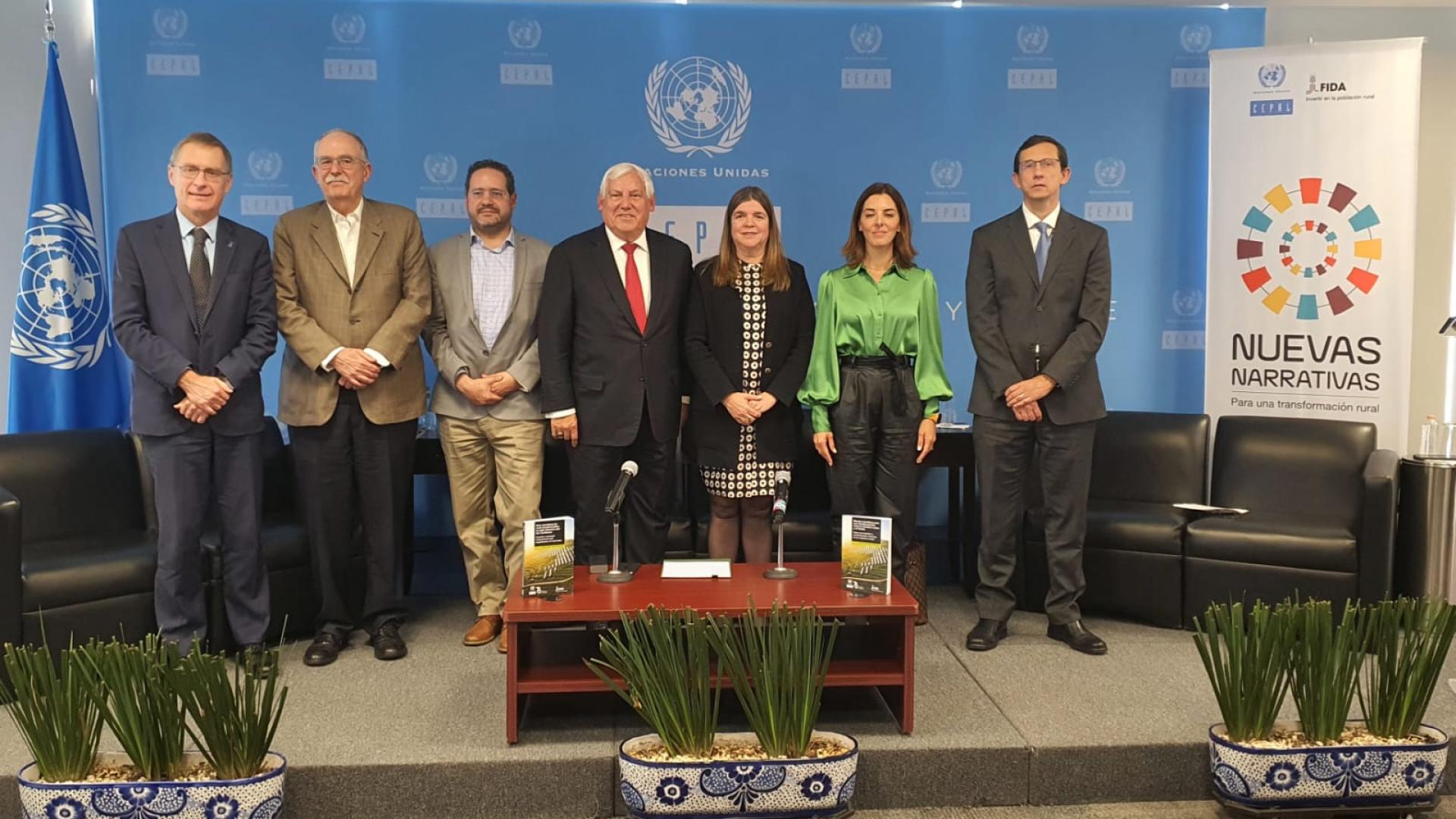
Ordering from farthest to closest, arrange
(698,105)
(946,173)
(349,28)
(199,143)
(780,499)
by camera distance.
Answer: (946,173), (698,105), (349,28), (199,143), (780,499)

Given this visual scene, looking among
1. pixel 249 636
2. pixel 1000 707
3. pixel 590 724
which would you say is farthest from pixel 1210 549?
pixel 249 636

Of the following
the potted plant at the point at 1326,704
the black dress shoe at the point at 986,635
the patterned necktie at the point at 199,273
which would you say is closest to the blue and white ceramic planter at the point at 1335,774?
the potted plant at the point at 1326,704

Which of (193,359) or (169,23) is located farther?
(169,23)

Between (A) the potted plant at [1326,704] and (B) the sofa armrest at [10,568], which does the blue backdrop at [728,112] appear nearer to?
(B) the sofa armrest at [10,568]

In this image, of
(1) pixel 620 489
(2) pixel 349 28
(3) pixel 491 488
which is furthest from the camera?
(2) pixel 349 28

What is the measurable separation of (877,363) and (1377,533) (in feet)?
5.75

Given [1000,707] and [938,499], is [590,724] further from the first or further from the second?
[938,499]

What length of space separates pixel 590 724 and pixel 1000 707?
1.14 meters

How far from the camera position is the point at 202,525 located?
355 cm

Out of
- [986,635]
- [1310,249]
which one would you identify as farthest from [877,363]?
[1310,249]

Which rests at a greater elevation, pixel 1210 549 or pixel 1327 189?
pixel 1327 189

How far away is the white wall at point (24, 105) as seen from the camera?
4570 mm

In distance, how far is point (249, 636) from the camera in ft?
11.7

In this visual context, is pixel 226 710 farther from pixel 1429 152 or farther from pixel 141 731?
pixel 1429 152
